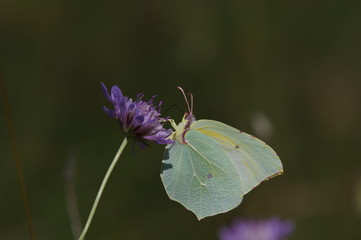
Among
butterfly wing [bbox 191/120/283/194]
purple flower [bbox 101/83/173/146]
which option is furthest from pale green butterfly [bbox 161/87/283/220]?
purple flower [bbox 101/83/173/146]

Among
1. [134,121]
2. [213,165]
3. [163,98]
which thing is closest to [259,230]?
[213,165]

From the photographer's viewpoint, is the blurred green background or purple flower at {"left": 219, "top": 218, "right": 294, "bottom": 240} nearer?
purple flower at {"left": 219, "top": 218, "right": 294, "bottom": 240}

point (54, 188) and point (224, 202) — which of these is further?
point (54, 188)

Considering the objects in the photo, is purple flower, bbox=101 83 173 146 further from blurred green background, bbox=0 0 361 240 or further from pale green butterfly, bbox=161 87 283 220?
blurred green background, bbox=0 0 361 240

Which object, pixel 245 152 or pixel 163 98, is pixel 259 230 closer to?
pixel 245 152

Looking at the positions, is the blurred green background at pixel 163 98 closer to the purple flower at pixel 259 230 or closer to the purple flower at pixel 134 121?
the purple flower at pixel 259 230

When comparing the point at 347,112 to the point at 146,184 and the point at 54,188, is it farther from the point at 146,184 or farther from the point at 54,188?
the point at 54,188

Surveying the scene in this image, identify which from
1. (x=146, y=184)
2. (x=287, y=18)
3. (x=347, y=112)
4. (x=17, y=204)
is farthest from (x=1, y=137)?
(x=347, y=112)
